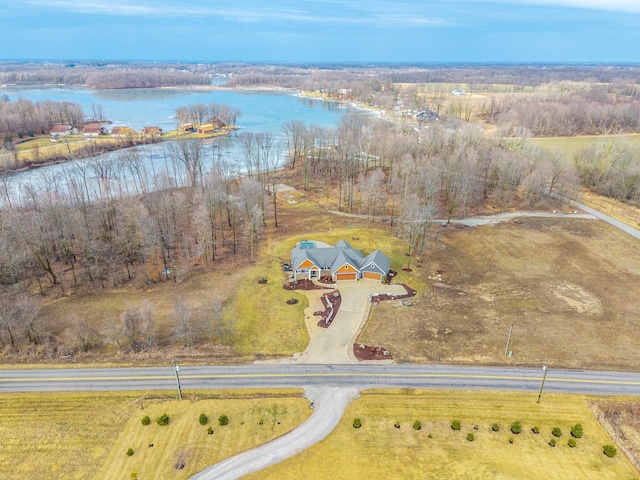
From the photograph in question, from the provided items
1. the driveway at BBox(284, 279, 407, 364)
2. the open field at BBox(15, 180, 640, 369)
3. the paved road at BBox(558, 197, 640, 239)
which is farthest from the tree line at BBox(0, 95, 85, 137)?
the paved road at BBox(558, 197, 640, 239)

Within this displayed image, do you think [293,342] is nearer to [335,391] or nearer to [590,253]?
[335,391]

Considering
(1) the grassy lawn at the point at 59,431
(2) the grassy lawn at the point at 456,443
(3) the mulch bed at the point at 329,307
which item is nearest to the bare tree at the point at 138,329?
(1) the grassy lawn at the point at 59,431

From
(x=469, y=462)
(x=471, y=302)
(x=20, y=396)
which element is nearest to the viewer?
(x=469, y=462)

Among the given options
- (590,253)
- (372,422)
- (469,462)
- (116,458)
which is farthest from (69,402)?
(590,253)

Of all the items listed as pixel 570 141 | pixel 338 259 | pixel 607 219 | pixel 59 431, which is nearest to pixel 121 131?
pixel 338 259

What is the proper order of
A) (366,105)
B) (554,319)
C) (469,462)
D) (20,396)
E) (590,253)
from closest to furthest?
(469,462) → (20,396) → (554,319) → (590,253) → (366,105)

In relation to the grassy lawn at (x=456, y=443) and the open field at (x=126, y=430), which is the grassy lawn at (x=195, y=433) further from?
the grassy lawn at (x=456, y=443)

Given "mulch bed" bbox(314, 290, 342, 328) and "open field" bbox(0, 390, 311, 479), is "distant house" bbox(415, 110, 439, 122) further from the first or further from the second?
"open field" bbox(0, 390, 311, 479)

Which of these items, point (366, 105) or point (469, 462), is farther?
point (366, 105)
